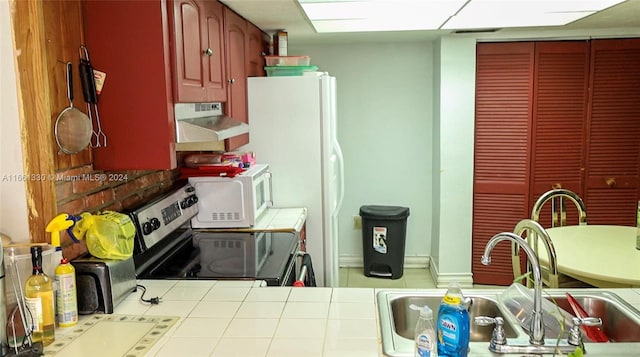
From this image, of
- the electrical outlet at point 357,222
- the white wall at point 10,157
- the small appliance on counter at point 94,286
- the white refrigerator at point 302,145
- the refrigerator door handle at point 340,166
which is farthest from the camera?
the electrical outlet at point 357,222

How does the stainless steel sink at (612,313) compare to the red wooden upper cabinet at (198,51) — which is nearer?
the stainless steel sink at (612,313)

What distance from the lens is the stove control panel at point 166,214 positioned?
2381 millimetres

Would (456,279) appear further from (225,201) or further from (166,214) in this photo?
(166,214)

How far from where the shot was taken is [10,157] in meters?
1.68

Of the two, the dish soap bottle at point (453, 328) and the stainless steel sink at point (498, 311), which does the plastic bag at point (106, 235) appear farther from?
the dish soap bottle at point (453, 328)

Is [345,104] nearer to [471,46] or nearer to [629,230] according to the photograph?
[471,46]

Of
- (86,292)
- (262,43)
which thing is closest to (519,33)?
(262,43)

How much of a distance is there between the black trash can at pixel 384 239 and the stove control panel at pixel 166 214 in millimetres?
1952

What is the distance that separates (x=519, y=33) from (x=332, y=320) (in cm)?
321

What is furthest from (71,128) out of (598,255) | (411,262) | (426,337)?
(411,262)

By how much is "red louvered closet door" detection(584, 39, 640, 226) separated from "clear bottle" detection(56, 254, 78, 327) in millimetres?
3914

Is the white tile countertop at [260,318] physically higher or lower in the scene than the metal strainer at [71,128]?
lower

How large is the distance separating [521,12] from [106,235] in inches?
98.6

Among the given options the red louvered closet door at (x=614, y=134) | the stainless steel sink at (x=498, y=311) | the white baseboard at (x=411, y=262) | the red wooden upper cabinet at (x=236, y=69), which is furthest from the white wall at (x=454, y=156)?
the stainless steel sink at (x=498, y=311)
